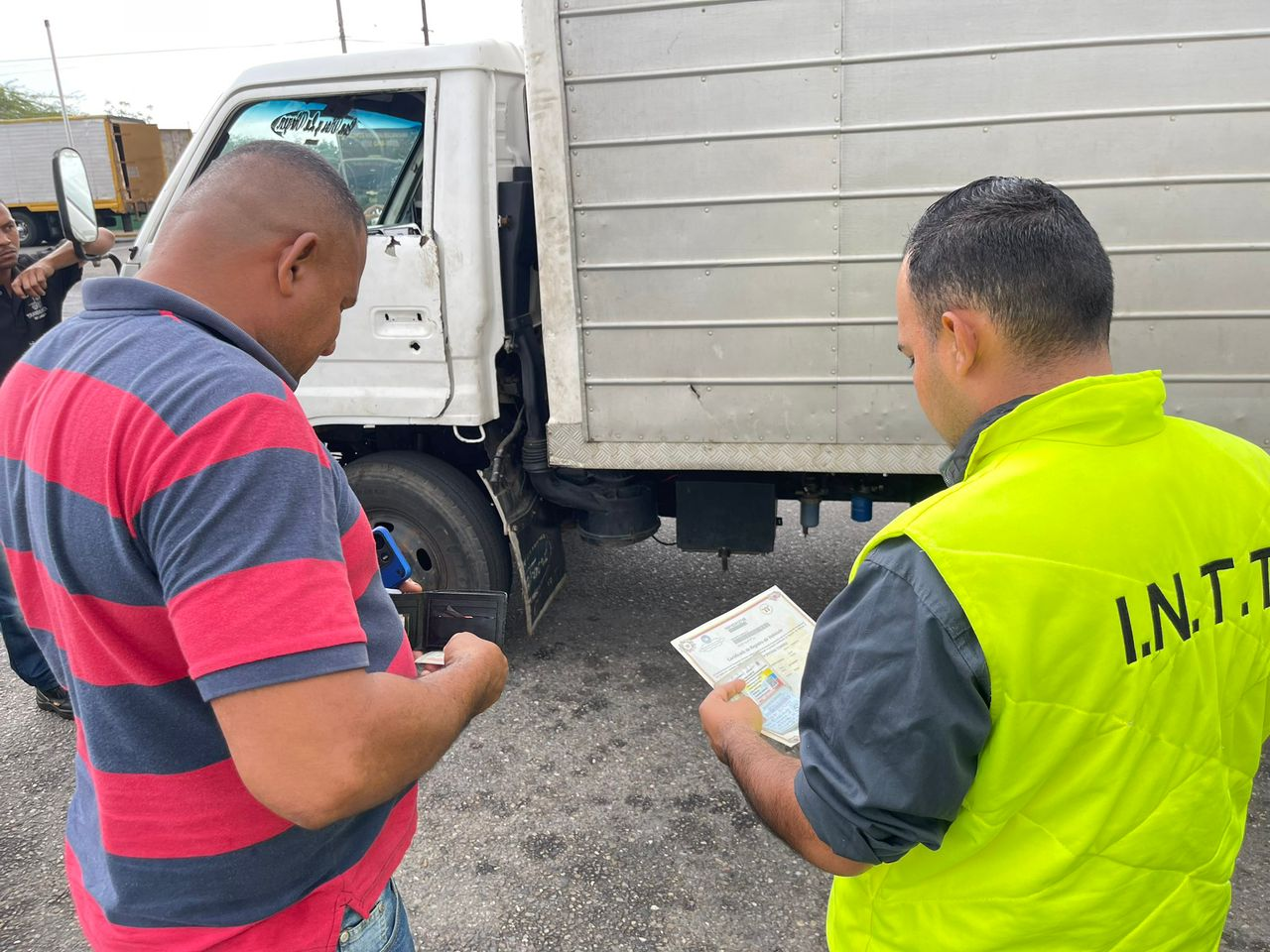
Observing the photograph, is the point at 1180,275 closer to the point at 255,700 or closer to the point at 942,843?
the point at 942,843

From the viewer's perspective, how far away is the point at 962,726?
99cm

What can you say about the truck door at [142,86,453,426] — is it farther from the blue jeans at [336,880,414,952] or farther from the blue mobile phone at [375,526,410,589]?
the blue jeans at [336,880,414,952]

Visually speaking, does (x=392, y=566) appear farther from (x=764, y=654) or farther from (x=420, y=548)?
(x=420, y=548)

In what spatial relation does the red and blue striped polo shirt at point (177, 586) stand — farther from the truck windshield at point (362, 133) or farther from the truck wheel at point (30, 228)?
the truck wheel at point (30, 228)

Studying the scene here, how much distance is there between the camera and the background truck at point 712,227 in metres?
2.84

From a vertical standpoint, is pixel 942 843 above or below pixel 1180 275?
below

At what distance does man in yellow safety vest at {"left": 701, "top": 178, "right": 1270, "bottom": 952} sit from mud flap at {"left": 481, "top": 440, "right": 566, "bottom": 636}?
2.64m

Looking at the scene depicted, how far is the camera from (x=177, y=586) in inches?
35.0

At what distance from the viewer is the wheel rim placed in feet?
12.5

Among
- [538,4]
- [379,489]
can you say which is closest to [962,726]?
[538,4]

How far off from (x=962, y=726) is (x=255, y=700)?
75 centimetres

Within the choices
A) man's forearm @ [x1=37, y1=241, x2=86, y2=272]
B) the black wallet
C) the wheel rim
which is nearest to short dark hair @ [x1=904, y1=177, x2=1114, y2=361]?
the black wallet

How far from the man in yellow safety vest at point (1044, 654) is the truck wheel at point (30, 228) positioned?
2491 centimetres

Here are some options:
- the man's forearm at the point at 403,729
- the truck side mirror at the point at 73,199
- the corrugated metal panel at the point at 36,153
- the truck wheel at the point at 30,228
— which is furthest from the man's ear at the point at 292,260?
the corrugated metal panel at the point at 36,153
